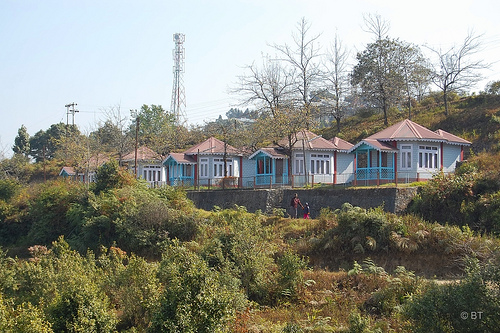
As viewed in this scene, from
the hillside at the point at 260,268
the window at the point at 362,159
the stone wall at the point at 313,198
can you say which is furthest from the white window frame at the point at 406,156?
the stone wall at the point at 313,198

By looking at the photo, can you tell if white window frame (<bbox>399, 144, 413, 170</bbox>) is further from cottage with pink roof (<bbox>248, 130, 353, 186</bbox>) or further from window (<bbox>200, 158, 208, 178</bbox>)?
window (<bbox>200, 158, 208, 178</bbox>)

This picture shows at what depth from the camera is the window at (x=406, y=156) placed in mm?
33000

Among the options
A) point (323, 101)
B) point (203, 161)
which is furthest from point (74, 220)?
point (323, 101)

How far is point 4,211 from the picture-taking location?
1457 inches

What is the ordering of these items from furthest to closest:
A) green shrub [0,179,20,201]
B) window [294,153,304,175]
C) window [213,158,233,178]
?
window [213,158,233,178] → green shrub [0,179,20,201] → window [294,153,304,175]

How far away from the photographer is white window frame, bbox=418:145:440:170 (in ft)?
108

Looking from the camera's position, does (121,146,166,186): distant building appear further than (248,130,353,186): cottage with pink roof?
Yes

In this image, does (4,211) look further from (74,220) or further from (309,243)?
(309,243)

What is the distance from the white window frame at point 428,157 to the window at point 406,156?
1.94 ft

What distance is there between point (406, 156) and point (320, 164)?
622 centimetres

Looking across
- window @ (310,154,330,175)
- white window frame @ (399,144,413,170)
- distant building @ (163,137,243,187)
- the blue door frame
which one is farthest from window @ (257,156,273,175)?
white window frame @ (399,144,413,170)

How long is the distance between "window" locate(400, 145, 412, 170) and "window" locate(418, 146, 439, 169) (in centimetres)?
59

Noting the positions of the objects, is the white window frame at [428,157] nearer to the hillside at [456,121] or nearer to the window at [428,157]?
the window at [428,157]

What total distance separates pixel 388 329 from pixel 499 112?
32.6 m
